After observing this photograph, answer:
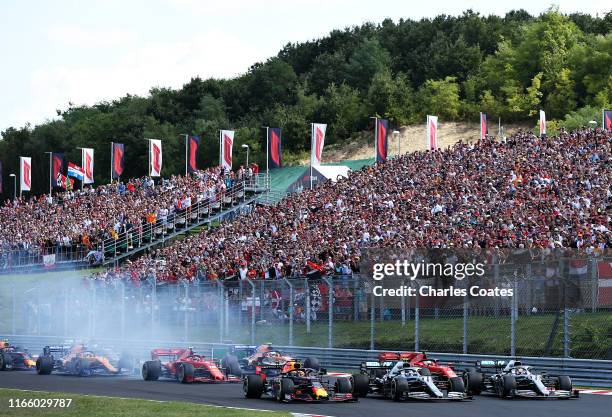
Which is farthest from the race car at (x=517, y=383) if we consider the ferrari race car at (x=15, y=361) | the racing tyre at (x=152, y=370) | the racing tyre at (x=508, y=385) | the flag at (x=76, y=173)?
the flag at (x=76, y=173)

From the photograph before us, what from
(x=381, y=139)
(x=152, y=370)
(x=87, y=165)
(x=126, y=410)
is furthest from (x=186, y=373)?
(x=87, y=165)

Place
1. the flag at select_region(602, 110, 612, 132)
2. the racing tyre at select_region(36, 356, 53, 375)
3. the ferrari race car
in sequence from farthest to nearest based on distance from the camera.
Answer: the flag at select_region(602, 110, 612, 132) → the ferrari race car → the racing tyre at select_region(36, 356, 53, 375)

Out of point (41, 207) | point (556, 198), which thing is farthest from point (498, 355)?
point (41, 207)

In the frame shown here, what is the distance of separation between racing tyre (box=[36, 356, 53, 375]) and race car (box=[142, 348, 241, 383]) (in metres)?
3.45

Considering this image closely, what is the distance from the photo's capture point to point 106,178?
10731 centimetres

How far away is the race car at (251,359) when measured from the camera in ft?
89.8

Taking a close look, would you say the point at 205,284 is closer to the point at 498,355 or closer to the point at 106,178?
the point at 498,355

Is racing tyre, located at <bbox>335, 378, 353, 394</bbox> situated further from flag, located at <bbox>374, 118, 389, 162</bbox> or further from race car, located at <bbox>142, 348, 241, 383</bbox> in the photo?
flag, located at <bbox>374, 118, 389, 162</bbox>

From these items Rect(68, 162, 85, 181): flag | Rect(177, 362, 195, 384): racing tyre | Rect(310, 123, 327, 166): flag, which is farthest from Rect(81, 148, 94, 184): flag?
Rect(177, 362, 195, 384): racing tyre

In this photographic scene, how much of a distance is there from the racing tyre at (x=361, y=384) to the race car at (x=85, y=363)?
31.5ft

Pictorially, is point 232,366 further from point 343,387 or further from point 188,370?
point 343,387

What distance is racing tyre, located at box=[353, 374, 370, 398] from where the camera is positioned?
2378 cm

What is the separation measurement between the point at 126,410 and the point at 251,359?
25.2 feet

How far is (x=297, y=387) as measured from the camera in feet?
76.2
